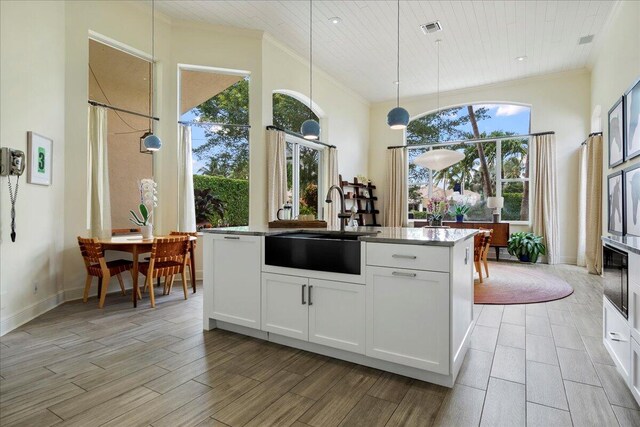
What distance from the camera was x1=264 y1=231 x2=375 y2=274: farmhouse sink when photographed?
2.34m

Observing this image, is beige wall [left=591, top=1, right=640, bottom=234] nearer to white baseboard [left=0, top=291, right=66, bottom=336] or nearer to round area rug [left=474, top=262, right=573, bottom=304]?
round area rug [left=474, top=262, right=573, bottom=304]

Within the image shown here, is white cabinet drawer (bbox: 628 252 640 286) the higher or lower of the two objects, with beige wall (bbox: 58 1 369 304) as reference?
lower

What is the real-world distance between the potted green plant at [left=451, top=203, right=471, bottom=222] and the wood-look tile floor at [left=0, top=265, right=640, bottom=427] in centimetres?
422

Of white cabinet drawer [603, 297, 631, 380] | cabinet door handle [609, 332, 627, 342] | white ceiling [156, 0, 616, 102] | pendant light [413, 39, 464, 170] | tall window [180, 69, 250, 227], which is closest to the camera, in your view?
white cabinet drawer [603, 297, 631, 380]

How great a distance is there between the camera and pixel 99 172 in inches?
170

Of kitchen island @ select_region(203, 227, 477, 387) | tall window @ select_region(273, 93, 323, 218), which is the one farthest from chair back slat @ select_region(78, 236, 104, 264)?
tall window @ select_region(273, 93, 323, 218)

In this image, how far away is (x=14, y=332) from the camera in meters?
3.00

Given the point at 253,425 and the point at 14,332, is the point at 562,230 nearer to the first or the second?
the point at 253,425

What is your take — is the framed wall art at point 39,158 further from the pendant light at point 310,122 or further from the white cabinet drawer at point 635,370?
the white cabinet drawer at point 635,370

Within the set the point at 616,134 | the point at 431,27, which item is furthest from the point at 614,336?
the point at 431,27

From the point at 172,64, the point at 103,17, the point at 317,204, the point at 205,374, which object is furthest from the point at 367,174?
the point at 205,374

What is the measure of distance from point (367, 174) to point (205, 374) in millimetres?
7242

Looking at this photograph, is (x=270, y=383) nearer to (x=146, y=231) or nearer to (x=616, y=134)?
(x=146, y=231)

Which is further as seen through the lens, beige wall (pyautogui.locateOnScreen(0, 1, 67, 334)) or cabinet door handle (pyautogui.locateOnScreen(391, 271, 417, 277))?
beige wall (pyautogui.locateOnScreen(0, 1, 67, 334))
